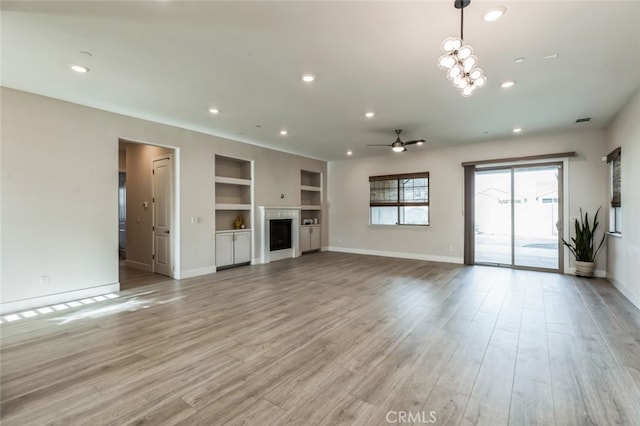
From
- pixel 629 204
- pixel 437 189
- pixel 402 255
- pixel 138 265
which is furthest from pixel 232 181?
pixel 629 204

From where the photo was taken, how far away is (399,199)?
27.3 feet

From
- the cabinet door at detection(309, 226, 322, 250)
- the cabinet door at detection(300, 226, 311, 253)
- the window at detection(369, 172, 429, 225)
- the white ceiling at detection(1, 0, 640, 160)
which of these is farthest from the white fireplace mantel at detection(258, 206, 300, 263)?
the white ceiling at detection(1, 0, 640, 160)

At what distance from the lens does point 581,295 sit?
14.7ft

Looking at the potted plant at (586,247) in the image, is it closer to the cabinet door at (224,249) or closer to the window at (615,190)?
the window at (615,190)

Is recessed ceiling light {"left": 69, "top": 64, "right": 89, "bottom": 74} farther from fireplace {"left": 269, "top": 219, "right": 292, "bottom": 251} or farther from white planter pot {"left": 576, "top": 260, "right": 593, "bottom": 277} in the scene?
white planter pot {"left": 576, "top": 260, "right": 593, "bottom": 277}

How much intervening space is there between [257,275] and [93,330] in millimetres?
3014

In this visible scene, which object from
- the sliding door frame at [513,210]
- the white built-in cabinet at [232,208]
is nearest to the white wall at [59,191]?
the white built-in cabinet at [232,208]

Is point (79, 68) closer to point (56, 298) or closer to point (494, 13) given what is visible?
point (56, 298)

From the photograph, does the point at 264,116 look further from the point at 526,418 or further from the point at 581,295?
the point at 581,295

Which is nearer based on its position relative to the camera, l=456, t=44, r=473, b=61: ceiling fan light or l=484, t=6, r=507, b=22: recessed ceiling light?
l=456, t=44, r=473, b=61: ceiling fan light

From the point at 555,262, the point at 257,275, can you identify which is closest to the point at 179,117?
the point at 257,275

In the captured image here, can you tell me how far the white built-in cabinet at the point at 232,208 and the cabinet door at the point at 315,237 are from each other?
8.06ft

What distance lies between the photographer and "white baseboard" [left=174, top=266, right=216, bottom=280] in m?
5.67

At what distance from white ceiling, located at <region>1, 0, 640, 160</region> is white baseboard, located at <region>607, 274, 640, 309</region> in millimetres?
2835
